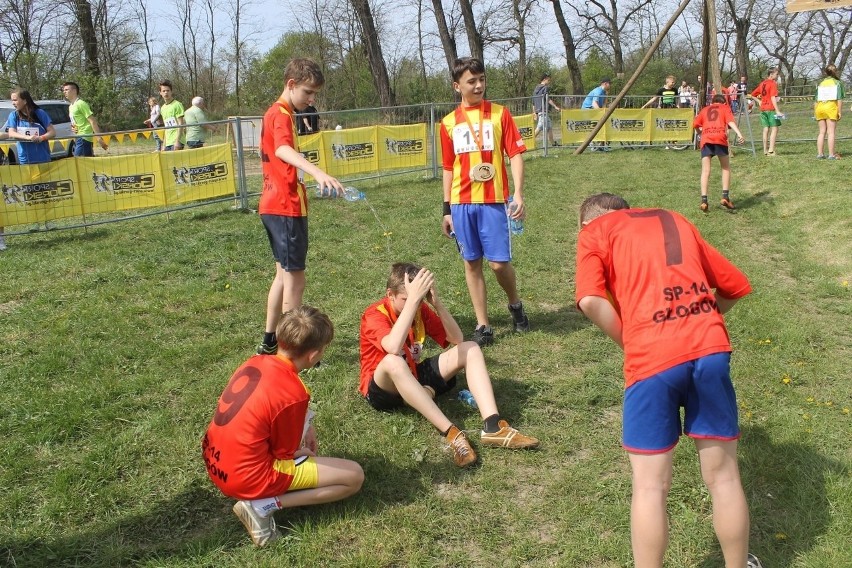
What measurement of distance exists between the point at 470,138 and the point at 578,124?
1242 centimetres

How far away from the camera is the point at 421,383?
163 inches

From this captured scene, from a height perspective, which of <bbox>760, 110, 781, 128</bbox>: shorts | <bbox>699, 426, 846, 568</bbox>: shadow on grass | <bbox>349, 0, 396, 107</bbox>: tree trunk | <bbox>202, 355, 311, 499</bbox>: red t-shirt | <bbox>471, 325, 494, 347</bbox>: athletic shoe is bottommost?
<bbox>699, 426, 846, 568</bbox>: shadow on grass

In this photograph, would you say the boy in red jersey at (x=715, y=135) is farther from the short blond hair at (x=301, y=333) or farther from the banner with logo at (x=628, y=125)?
the short blond hair at (x=301, y=333)

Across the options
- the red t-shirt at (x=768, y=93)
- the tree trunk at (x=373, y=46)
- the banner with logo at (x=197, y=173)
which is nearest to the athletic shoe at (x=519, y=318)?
the banner with logo at (x=197, y=173)

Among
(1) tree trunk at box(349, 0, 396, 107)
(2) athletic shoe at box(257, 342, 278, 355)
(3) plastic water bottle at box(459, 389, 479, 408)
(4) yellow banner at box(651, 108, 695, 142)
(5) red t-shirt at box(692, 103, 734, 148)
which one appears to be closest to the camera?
(3) plastic water bottle at box(459, 389, 479, 408)

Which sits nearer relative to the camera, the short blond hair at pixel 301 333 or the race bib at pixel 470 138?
the short blond hair at pixel 301 333

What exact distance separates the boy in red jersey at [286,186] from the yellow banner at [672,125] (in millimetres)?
14013

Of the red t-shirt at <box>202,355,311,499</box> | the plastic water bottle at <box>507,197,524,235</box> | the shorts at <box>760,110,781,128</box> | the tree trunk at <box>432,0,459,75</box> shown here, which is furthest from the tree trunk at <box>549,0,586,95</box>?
the red t-shirt at <box>202,355,311,499</box>

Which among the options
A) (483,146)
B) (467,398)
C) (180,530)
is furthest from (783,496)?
(483,146)

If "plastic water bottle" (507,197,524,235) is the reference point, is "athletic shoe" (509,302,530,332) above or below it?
below

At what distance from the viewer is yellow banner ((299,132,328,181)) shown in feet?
37.2

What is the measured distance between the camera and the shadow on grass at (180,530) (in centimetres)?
294

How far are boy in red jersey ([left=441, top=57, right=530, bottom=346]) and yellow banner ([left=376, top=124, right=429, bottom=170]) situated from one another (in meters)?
7.48

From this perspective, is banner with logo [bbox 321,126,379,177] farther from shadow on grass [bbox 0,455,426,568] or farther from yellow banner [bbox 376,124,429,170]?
shadow on grass [bbox 0,455,426,568]
